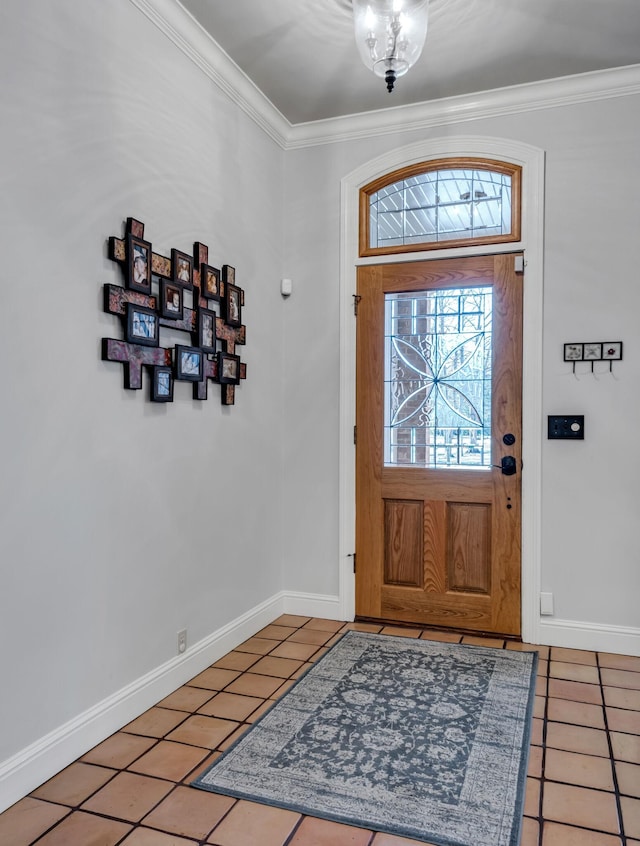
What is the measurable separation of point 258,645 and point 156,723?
0.90 meters

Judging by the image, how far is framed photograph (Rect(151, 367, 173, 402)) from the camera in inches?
99.0

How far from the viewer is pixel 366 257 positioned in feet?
11.9

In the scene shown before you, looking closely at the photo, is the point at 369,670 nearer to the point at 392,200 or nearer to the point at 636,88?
the point at 392,200

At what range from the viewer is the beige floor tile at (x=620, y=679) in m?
2.75

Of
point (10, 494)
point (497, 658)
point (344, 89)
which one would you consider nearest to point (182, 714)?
point (10, 494)

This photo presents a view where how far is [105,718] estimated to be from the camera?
2.26 metres

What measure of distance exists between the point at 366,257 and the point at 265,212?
0.64 metres

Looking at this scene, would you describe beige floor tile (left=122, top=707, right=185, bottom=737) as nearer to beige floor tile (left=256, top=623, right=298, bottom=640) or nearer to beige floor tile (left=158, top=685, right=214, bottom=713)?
beige floor tile (left=158, top=685, right=214, bottom=713)

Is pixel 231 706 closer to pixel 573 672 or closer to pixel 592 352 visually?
pixel 573 672

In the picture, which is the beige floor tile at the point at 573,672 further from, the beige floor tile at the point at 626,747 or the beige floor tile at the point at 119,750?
the beige floor tile at the point at 119,750

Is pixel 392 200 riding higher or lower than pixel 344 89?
lower

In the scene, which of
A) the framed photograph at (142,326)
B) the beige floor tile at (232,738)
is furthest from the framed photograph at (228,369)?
the beige floor tile at (232,738)

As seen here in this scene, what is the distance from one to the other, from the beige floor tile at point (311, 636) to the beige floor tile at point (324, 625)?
0.04 m

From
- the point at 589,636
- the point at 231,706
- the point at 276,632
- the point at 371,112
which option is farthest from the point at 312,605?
the point at 371,112
